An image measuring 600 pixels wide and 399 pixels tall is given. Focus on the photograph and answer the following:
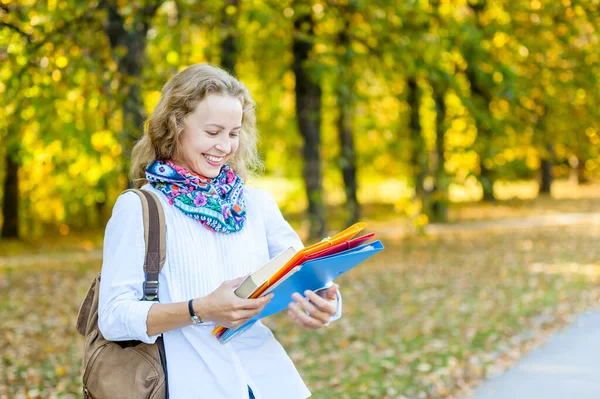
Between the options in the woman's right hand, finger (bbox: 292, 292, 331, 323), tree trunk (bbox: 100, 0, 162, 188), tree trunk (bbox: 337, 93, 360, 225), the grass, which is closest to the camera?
the woman's right hand

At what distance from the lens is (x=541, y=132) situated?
16.3m

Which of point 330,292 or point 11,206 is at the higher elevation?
point 330,292

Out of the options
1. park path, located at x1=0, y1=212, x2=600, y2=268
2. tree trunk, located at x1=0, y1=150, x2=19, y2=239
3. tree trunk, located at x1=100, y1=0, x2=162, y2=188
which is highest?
tree trunk, located at x1=100, y1=0, x2=162, y2=188

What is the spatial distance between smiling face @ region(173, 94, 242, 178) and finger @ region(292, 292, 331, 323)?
48 cm

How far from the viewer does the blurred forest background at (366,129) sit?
6.86 metres

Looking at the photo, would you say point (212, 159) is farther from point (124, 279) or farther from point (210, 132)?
point (124, 279)

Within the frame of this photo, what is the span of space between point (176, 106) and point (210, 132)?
0.45 ft

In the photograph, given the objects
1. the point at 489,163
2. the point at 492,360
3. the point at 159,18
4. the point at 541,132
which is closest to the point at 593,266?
the point at 541,132

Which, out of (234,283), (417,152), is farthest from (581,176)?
(234,283)

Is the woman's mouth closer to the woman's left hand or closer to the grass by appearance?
the woman's left hand

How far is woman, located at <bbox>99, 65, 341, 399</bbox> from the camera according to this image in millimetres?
2342

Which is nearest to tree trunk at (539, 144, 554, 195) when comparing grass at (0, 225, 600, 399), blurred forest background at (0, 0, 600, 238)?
blurred forest background at (0, 0, 600, 238)

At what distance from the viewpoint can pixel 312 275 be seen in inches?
94.3

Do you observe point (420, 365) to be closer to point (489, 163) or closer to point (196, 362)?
point (489, 163)
